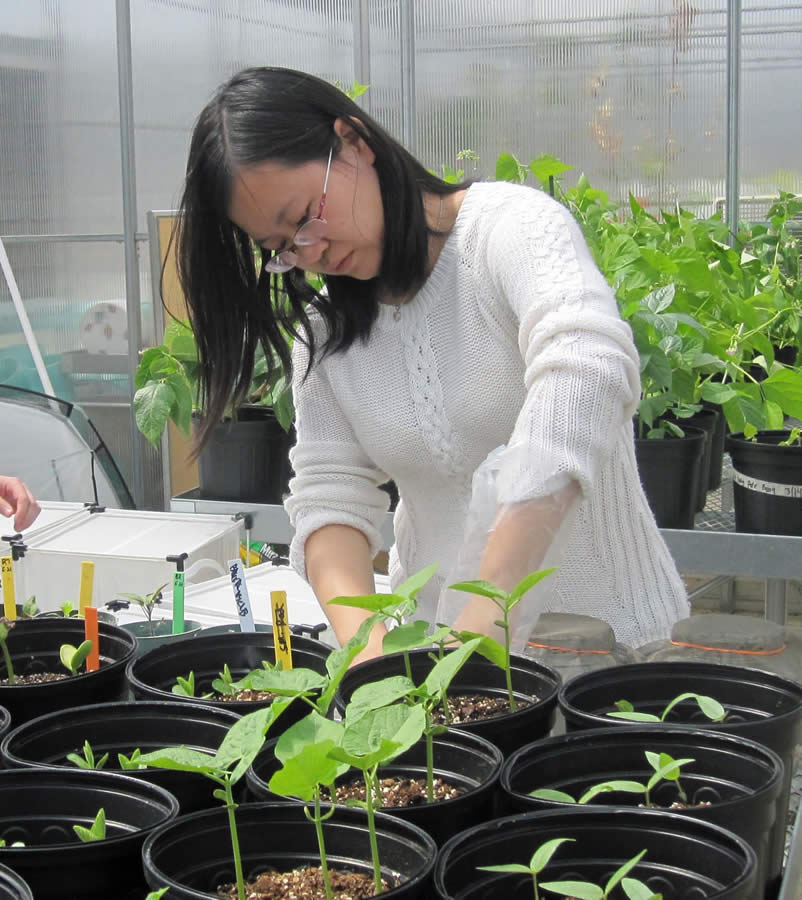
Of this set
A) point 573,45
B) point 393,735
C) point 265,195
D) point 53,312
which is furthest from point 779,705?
point 53,312

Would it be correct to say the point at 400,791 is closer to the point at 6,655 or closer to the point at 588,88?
the point at 6,655

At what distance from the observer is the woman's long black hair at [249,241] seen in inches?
39.0

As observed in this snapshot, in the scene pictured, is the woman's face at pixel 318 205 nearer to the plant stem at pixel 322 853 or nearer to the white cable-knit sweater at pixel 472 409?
the white cable-knit sweater at pixel 472 409

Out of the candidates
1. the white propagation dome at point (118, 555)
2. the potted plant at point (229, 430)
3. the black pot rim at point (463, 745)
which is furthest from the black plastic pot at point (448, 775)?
the potted plant at point (229, 430)

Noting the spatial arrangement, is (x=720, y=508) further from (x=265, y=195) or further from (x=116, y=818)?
(x=116, y=818)

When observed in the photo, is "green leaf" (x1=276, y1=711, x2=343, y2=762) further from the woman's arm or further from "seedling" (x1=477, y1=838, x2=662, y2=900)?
the woman's arm

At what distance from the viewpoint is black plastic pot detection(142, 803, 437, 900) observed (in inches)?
24.4


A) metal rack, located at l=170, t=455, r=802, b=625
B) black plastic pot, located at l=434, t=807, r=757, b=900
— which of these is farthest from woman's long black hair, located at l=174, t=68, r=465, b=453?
metal rack, located at l=170, t=455, r=802, b=625

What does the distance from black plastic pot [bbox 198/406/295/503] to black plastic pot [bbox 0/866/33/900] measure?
155 centimetres

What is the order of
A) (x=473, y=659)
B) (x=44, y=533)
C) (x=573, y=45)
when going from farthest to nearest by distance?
(x=573, y=45) → (x=44, y=533) → (x=473, y=659)

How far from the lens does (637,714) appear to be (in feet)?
2.52

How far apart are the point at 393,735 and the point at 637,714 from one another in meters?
0.25

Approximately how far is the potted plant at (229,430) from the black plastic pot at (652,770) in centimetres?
140

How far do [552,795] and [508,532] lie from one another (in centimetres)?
27
